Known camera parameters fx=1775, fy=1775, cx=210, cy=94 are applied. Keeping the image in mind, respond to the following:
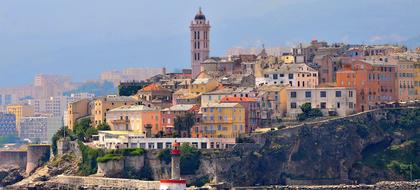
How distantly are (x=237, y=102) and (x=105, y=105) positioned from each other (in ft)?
31.1

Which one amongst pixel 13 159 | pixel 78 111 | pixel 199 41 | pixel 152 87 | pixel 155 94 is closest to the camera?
pixel 155 94

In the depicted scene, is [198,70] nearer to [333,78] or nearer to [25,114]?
[333,78]

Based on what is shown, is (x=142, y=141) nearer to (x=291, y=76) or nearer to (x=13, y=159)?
(x=291, y=76)

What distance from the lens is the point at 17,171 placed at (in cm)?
9856

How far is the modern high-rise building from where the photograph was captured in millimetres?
104688

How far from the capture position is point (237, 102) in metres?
89.1

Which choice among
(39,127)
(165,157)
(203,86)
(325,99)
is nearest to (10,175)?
(203,86)

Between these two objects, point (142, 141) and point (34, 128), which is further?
point (34, 128)

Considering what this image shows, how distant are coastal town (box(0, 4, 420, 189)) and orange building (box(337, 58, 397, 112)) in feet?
0.17

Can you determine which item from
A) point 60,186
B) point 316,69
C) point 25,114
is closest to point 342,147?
point 316,69

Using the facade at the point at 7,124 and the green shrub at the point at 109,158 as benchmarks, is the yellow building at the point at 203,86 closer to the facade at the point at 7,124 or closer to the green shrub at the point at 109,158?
the green shrub at the point at 109,158

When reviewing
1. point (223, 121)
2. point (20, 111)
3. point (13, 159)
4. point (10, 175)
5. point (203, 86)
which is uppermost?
point (203, 86)

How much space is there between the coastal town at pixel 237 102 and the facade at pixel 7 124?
134 feet

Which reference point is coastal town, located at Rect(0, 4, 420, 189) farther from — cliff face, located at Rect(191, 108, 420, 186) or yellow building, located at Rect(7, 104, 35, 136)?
yellow building, located at Rect(7, 104, 35, 136)
